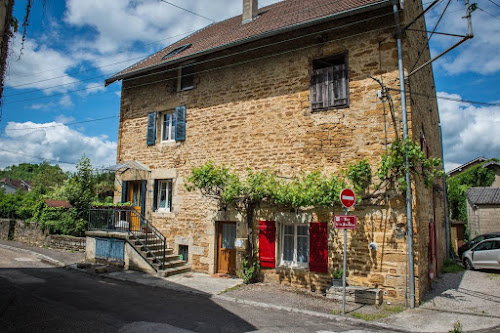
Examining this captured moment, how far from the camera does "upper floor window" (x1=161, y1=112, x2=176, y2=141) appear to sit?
1240cm

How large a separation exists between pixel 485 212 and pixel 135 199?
2039 centimetres

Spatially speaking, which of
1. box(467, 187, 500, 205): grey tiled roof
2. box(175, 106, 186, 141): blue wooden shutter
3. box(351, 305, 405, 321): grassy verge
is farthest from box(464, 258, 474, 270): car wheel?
box(175, 106, 186, 141): blue wooden shutter

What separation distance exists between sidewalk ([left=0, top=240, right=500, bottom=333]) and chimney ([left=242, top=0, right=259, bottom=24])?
32.4ft

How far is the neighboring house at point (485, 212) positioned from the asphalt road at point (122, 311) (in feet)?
62.0

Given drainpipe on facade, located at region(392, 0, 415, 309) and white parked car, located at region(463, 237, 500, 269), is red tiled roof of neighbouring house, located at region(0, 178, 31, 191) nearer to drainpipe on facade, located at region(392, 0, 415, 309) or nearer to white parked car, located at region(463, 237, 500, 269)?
white parked car, located at region(463, 237, 500, 269)

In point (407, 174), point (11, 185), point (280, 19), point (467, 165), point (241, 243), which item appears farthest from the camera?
point (11, 185)

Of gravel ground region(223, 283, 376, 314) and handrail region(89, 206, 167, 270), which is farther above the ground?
handrail region(89, 206, 167, 270)

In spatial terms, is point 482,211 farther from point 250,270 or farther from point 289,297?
point 289,297

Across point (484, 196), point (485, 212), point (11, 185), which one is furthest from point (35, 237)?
point (11, 185)

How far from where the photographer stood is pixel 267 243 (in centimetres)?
967

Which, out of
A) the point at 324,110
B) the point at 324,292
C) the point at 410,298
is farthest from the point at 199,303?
the point at 324,110

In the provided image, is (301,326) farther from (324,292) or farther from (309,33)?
(309,33)

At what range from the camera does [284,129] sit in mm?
9812

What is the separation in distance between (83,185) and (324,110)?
12.2 metres
